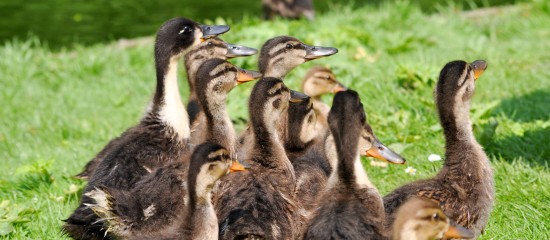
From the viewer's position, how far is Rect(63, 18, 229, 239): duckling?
5.77m

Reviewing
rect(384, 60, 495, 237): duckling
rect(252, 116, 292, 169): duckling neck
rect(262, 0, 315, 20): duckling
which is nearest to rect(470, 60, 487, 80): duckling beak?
rect(384, 60, 495, 237): duckling

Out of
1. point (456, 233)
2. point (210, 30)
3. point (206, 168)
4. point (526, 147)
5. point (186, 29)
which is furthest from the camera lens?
point (526, 147)

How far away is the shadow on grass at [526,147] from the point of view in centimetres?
734

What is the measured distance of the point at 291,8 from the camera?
44.5 feet

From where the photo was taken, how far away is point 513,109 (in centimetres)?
890

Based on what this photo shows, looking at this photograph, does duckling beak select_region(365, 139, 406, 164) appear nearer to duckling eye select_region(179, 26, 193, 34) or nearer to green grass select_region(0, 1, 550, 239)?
green grass select_region(0, 1, 550, 239)

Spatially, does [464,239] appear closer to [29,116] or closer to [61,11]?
[29,116]

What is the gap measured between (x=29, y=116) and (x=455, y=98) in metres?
6.16

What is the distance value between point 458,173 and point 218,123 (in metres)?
1.70

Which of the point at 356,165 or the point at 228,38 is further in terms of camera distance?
the point at 228,38

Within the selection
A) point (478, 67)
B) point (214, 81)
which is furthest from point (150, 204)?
point (478, 67)

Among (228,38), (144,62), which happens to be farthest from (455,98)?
(144,62)

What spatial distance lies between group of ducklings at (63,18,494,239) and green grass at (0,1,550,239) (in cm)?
72

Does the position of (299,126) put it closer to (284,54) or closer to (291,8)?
(284,54)
